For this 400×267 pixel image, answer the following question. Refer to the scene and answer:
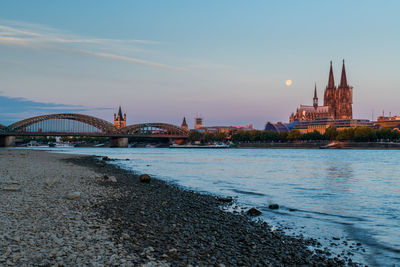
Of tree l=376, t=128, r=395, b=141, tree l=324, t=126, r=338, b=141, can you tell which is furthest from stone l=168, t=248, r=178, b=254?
tree l=324, t=126, r=338, b=141

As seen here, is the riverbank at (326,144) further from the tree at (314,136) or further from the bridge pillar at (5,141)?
the bridge pillar at (5,141)

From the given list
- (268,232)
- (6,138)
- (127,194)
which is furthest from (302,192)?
(6,138)

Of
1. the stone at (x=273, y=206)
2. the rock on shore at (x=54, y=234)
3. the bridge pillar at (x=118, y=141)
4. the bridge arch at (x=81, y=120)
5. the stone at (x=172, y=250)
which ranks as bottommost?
the stone at (x=273, y=206)

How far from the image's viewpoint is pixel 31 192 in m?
13.5

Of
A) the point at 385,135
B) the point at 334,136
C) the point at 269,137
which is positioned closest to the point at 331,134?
the point at 334,136

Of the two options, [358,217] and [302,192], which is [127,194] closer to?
[358,217]

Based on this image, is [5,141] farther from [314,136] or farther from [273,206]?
[273,206]

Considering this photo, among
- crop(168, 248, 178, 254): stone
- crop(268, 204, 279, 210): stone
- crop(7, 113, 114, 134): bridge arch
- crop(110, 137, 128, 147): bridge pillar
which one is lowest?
crop(268, 204, 279, 210): stone

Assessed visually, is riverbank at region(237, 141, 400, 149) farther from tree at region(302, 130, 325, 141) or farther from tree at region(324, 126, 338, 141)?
tree at region(302, 130, 325, 141)

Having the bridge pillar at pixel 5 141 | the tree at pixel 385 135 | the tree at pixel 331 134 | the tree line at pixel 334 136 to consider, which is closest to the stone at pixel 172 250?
the tree line at pixel 334 136

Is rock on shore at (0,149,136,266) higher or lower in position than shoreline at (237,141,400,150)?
higher

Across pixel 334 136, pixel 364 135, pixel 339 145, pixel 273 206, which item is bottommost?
pixel 273 206

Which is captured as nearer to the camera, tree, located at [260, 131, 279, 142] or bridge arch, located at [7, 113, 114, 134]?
bridge arch, located at [7, 113, 114, 134]

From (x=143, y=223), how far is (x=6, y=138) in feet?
498
